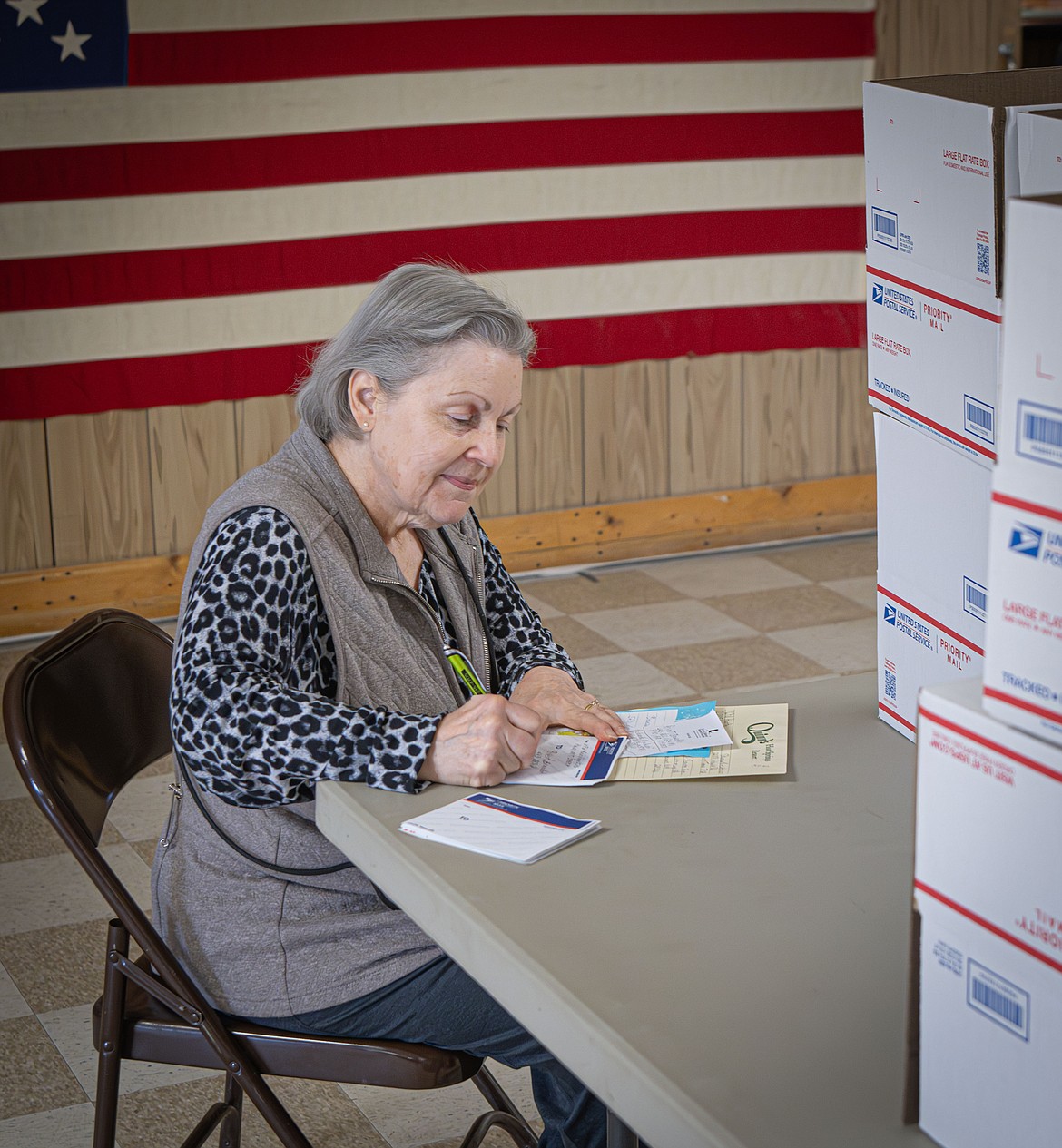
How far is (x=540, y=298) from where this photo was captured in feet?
16.1

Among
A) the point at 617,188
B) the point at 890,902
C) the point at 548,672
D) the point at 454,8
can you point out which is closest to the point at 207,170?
the point at 454,8

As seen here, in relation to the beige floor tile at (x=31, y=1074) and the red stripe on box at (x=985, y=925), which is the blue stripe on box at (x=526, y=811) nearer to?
the red stripe on box at (x=985, y=925)

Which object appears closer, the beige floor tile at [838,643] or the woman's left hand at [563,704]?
the woman's left hand at [563,704]

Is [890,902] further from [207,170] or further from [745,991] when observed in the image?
[207,170]

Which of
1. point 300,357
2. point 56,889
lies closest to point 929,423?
point 56,889

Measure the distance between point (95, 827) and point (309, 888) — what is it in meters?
0.26

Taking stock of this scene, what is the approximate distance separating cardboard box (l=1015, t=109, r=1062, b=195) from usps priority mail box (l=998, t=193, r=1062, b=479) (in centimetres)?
52

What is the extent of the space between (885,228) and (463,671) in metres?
0.74

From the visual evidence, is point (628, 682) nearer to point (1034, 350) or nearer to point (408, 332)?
point (408, 332)

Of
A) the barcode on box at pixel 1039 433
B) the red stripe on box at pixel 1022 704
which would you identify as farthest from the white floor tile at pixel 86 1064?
the barcode on box at pixel 1039 433

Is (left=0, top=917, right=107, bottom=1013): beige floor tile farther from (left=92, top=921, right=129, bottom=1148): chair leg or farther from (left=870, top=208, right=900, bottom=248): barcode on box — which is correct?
(left=870, top=208, right=900, bottom=248): barcode on box

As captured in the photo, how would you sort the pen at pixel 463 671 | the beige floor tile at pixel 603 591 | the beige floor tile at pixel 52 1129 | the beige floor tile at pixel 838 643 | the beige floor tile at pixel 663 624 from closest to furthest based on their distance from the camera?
1. the pen at pixel 463 671
2. the beige floor tile at pixel 52 1129
3. the beige floor tile at pixel 838 643
4. the beige floor tile at pixel 663 624
5. the beige floor tile at pixel 603 591

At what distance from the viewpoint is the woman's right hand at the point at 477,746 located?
1637 mm

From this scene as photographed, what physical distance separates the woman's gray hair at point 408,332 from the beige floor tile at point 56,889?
4.59 feet
